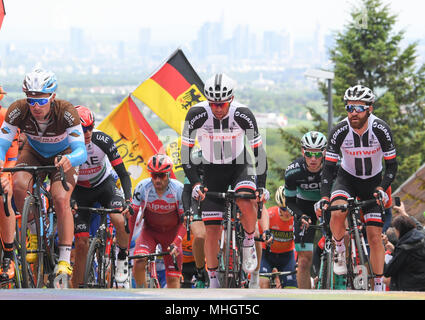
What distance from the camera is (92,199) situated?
10.8 meters

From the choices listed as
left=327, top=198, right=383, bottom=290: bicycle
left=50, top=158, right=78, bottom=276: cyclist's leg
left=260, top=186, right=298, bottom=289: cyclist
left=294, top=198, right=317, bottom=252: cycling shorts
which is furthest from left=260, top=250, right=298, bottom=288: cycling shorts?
left=50, top=158, right=78, bottom=276: cyclist's leg

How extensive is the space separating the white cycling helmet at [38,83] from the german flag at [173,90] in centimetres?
855

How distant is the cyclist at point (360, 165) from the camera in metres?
9.34

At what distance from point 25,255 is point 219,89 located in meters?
2.91

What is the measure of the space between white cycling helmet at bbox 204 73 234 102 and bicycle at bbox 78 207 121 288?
2.03m

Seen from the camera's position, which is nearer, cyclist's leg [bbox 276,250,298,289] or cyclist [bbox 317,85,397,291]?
cyclist [bbox 317,85,397,291]

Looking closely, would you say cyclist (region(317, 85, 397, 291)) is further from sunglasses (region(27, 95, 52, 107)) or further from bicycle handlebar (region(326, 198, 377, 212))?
sunglasses (region(27, 95, 52, 107))

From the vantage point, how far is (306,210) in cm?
1143

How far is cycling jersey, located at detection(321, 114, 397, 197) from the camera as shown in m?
9.38

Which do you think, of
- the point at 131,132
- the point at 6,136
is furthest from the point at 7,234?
the point at 131,132

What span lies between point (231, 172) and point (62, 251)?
2313mm

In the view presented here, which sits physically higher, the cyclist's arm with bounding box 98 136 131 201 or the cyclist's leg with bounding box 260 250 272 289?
the cyclist's arm with bounding box 98 136 131 201

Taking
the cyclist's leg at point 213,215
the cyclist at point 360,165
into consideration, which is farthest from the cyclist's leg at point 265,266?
the cyclist's leg at point 213,215

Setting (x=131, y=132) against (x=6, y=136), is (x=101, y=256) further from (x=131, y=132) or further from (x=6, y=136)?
(x=131, y=132)
